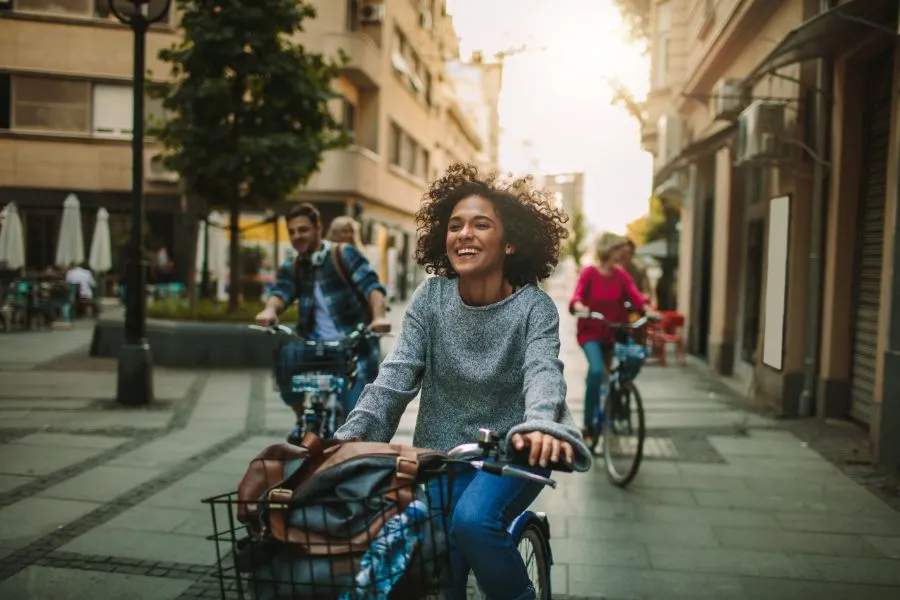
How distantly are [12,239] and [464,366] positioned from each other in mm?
9428

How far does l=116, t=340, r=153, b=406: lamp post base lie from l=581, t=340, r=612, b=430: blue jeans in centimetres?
464

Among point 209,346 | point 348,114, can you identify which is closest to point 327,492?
point 209,346

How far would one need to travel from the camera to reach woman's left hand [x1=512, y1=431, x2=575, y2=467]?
2.17 metres

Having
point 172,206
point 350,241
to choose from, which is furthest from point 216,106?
point 172,206

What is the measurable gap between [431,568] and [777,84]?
1041 cm

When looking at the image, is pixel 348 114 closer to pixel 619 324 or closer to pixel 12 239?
pixel 12 239

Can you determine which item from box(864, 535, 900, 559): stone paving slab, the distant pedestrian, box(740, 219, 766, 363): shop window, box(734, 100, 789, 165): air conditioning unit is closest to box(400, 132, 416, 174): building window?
box(740, 219, 766, 363): shop window

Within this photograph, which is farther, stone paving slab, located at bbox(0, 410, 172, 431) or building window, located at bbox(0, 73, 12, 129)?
building window, located at bbox(0, 73, 12, 129)

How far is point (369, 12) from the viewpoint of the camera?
1080 inches

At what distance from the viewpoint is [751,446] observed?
793 cm

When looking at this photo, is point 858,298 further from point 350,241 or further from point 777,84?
point 350,241

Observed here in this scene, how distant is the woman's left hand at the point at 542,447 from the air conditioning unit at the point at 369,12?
87.6ft

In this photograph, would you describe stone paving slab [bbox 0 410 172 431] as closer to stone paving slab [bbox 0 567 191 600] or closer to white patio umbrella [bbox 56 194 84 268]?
stone paving slab [bbox 0 567 191 600]

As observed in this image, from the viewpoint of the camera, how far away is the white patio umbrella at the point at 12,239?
9.89m
